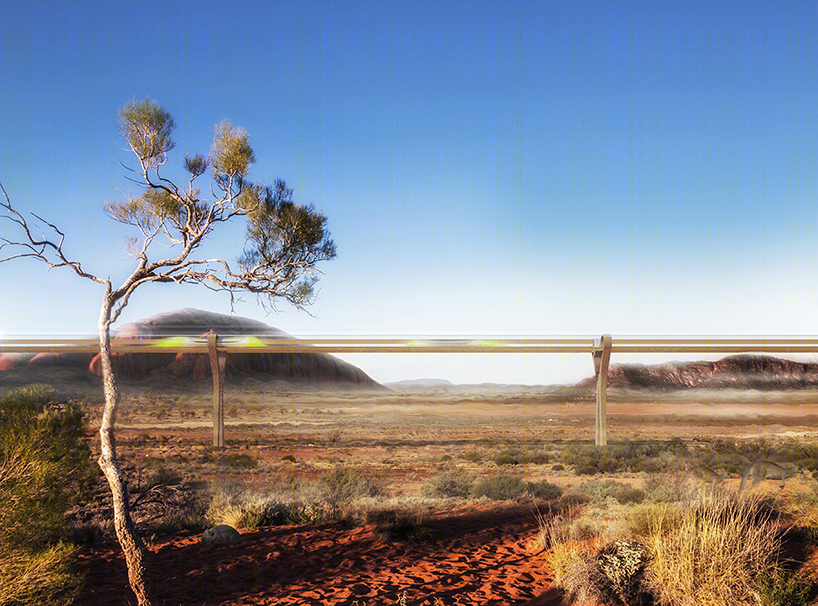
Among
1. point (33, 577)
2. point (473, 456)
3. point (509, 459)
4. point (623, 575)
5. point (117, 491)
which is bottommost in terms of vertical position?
point (473, 456)

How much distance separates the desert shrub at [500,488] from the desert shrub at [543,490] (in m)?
0.09

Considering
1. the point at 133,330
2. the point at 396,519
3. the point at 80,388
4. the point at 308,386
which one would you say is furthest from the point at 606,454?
the point at 133,330

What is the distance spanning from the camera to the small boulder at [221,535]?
222 inches

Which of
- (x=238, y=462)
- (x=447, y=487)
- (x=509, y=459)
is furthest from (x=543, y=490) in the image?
(x=238, y=462)

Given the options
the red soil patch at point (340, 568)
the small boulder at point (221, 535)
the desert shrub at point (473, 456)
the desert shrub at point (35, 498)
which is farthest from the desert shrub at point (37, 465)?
the desert shrub at point (473, 456)

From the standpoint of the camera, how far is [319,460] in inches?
442

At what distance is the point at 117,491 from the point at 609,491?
5.86 m

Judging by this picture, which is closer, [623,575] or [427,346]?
[623,575]

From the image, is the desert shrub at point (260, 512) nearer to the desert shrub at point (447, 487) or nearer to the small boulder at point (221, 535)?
the small boulder at point (221, 535)

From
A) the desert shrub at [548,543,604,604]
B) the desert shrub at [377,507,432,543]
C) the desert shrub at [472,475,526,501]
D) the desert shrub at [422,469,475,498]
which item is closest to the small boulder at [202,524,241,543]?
the desert shrub at [377,507,432,543]

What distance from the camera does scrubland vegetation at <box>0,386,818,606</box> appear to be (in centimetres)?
429

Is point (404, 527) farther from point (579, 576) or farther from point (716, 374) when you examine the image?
point (716, 374)

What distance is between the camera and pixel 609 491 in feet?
25.1

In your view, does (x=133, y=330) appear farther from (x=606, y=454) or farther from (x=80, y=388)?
(x=606, y=454)
